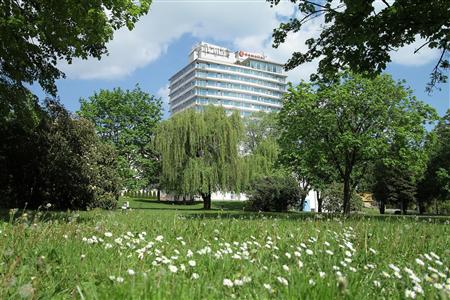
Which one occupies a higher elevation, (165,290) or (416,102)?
(416,102)

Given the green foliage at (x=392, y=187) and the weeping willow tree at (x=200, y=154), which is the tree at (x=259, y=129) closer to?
the green foliage at (x=392, y=187)

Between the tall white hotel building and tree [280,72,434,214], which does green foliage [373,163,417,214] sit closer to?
tree [280,72,434,214]

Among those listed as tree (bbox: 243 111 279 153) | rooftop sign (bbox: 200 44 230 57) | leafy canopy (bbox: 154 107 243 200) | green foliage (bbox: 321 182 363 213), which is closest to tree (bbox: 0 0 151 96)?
leafy canopy (bbox: 154 107 243 200)

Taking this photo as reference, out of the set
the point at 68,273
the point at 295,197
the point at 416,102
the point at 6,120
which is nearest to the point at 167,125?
the point at 295,197

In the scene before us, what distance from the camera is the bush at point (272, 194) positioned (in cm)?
3606

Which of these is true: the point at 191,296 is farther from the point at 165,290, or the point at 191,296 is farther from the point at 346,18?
the point at 346,18

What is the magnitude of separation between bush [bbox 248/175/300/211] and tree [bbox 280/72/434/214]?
1159 centimetres

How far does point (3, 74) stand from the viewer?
48.9 ft

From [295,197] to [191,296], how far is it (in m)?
35.4

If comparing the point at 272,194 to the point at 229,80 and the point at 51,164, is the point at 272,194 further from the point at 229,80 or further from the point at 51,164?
the point at 229,80

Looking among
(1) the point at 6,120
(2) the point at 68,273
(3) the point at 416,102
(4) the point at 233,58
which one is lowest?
(2) the point at 68,273

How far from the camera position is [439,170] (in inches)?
1640

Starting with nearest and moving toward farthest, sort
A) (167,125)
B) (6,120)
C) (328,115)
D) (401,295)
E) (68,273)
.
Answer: (401,295)
(68,273)
(6,120)
(328,115)
(167,125)

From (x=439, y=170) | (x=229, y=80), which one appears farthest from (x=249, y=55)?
(x=439, y=170)
